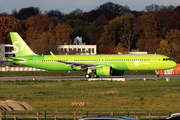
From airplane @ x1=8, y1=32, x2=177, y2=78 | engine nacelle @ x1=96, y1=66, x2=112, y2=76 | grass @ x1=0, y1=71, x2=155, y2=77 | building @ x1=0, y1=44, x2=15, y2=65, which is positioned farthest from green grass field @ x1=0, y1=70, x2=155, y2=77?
building @ x1=0, y1=44, x2=15, y2=65

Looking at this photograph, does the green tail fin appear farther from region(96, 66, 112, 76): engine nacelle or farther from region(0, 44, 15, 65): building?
region(0, 44, 15, 65): building

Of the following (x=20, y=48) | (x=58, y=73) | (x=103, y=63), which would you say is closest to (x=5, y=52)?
(x=58, y=73)

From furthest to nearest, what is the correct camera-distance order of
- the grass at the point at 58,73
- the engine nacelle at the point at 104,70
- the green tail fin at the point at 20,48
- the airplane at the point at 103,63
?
the grass at the point at 58,73 → the green tail fin at the point at 20,48 → the airplane at the point at 103,63 → the engine nacelle at the point at 104,70

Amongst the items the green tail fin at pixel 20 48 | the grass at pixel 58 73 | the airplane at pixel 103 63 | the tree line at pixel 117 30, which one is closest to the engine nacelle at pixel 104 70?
the airplane at pixel 103 63

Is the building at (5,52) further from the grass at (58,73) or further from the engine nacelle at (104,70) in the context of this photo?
the engine nacelle at (104,70)

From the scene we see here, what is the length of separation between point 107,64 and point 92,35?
10066cm

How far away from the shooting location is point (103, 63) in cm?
4825

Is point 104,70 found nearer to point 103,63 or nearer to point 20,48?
point 103,63

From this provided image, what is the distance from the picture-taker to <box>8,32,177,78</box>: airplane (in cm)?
4738

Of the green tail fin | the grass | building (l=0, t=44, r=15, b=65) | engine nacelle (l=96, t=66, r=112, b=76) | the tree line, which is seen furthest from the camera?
the tree line

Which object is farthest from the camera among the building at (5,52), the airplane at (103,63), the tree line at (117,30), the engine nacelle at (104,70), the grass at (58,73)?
the tree line at (117,30)

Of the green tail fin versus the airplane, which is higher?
the green tail fin

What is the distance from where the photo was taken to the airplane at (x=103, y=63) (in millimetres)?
47375

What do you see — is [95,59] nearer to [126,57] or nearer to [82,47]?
[126,57]
